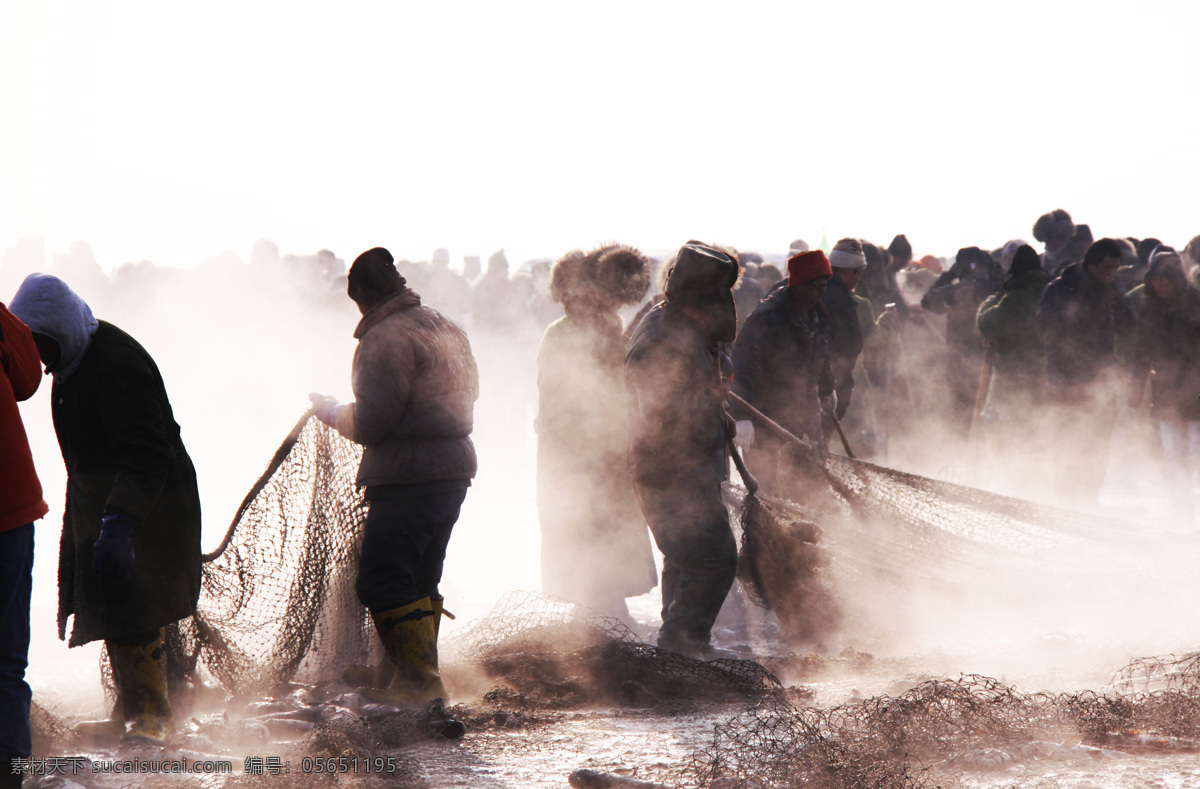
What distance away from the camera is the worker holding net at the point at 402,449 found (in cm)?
388

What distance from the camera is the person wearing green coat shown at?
846cm

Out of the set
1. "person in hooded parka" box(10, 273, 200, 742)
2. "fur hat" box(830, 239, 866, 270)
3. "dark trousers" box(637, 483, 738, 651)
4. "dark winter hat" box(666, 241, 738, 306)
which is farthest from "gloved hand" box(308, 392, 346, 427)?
"fur hat" box(830, 239, 866, 270)

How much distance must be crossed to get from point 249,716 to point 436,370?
60.1 inches

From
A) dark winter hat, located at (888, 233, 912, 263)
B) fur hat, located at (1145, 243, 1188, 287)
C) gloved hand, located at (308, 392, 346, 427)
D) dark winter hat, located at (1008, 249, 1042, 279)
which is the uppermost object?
dark winter hat, located at (888, 233, 912, 263)

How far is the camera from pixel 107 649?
368 cm

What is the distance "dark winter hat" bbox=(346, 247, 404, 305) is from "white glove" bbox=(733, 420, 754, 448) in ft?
6.87

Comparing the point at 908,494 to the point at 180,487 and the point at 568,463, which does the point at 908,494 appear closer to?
the point at 568,463

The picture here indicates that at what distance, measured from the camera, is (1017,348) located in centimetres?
852

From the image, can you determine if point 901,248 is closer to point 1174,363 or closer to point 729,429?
point 1174,363

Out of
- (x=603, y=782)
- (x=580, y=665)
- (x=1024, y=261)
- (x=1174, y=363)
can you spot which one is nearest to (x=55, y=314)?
(x=603, y=782)

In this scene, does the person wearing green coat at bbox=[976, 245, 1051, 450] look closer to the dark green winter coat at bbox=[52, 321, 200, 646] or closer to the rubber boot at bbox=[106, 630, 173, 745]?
the dark green winter coat at bbox=[52, 321, 200, 646]

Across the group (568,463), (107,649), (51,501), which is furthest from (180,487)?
(51,501)

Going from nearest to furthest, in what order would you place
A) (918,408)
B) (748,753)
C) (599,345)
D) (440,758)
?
1. (748,753)
2. (440,758)
3. (599,345)
4. (918,408)

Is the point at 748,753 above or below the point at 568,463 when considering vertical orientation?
below
